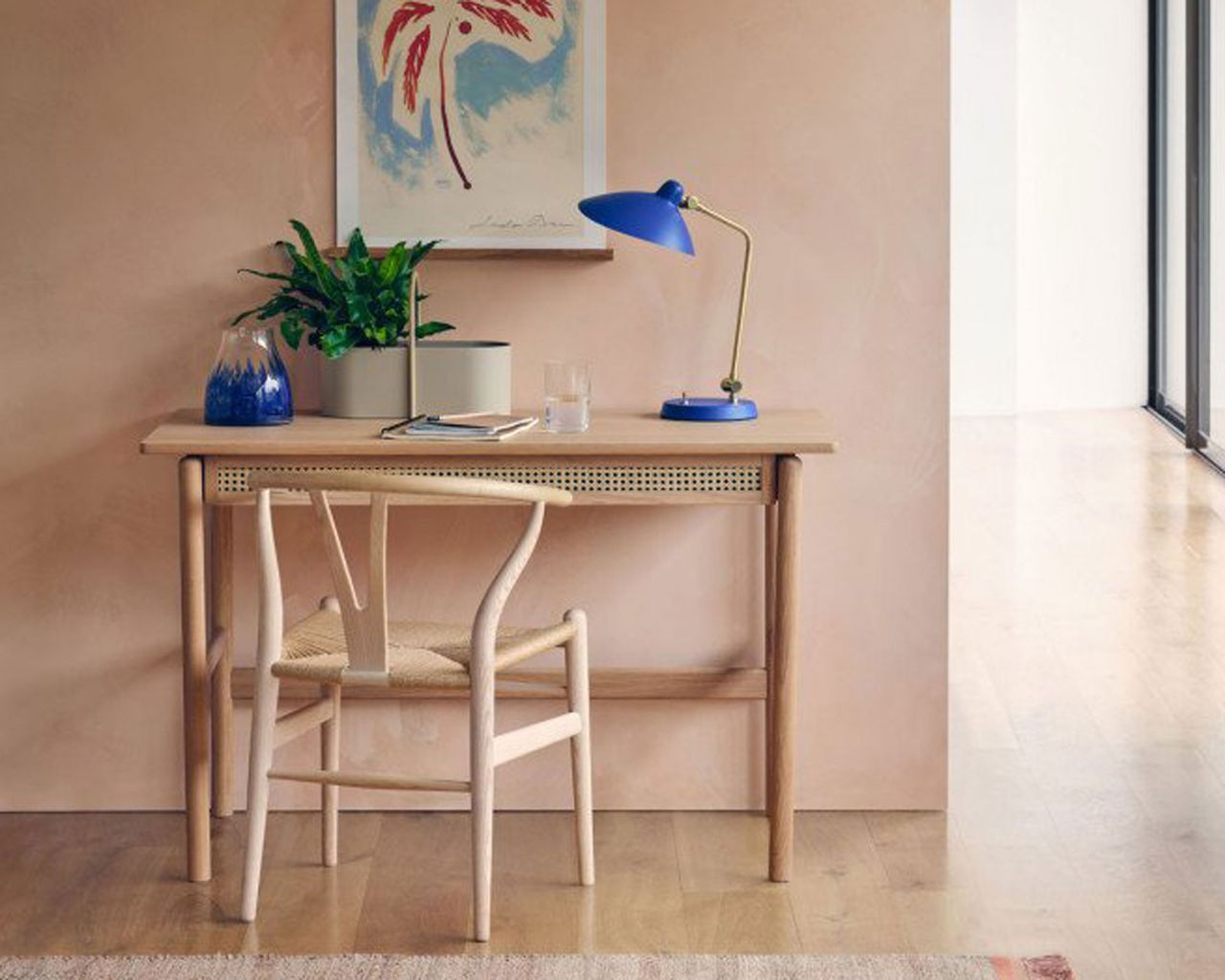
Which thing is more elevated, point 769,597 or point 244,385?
point 244,385

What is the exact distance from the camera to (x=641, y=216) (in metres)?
3.38

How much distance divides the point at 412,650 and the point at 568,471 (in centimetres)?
40

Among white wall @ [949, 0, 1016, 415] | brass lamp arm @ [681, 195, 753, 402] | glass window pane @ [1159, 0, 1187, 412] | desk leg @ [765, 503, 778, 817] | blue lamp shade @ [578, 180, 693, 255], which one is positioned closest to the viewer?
blue lamp shade @ [578, 180, 693, 255]

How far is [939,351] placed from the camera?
3.74 metres

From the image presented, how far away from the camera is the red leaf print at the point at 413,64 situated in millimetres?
3656

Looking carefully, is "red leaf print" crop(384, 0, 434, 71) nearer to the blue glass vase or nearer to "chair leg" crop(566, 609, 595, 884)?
the blue glass vase

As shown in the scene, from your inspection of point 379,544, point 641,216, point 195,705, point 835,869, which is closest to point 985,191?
point 641,216

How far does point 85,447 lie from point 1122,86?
293 inches

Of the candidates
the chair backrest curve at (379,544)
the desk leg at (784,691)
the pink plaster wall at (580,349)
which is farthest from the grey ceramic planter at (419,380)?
the desk leg at (784,691)

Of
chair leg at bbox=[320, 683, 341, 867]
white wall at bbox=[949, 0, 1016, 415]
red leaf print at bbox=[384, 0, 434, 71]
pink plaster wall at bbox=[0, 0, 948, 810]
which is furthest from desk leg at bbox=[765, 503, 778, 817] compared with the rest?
white wall at bbox=[949, 0, 1016, 415]

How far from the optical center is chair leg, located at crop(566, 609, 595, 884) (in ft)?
10.8

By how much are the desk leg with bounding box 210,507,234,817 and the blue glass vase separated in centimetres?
33
